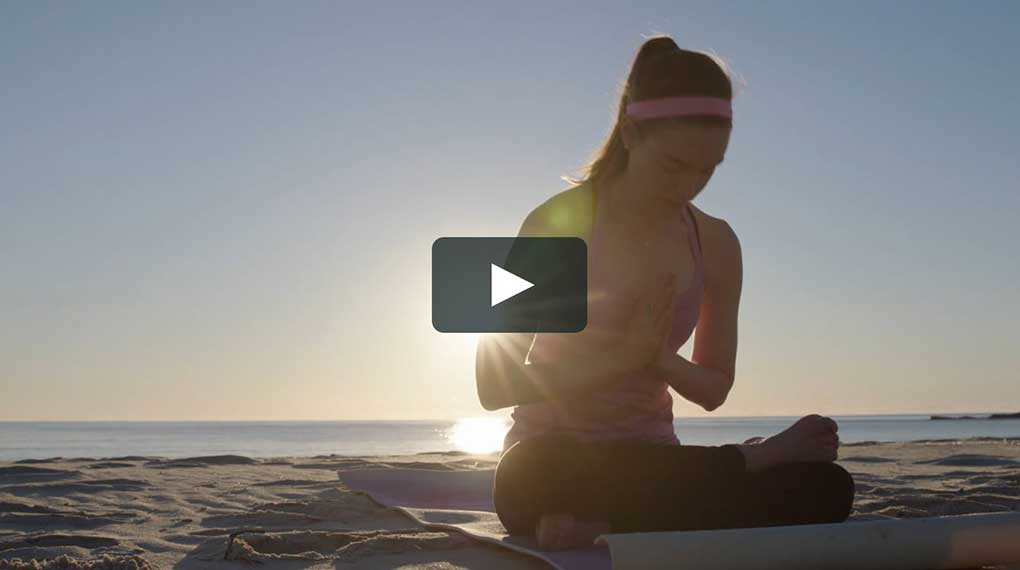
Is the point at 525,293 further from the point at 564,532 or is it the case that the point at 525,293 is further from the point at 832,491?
the point at 832,491

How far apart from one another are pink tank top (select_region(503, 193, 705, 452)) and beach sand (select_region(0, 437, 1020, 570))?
396 mm

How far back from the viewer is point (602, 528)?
262cm

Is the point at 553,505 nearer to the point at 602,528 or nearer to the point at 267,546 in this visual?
the point at 602,528

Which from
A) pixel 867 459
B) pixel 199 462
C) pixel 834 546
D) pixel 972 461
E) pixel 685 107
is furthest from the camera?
pixel 867 459

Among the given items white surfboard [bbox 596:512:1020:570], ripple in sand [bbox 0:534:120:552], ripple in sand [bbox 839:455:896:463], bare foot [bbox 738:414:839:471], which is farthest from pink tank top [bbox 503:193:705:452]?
ripple in sand [bbox 839:455:896:463]

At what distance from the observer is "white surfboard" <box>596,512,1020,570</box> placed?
2.02 meters

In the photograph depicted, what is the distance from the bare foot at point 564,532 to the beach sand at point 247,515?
0.24 ft

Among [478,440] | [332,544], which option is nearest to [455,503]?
[332,544]

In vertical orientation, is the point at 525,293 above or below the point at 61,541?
above

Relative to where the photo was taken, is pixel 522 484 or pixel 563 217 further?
pixel 563 217

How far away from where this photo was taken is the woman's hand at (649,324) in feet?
→ 7.52

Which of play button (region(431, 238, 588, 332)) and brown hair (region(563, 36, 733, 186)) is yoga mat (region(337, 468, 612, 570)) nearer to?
play button (region(431, 238, 588, 332))

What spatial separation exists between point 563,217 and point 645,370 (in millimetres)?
527

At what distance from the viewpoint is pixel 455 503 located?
13.1 feet
